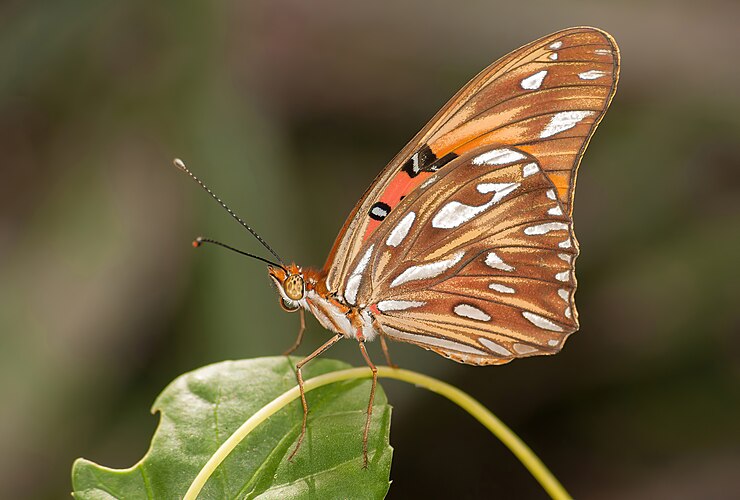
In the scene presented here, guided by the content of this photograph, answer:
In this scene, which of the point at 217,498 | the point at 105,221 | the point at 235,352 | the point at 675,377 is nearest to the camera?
the point at 217,498

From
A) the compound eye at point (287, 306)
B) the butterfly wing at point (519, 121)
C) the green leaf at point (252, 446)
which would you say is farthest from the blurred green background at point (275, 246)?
the green leaf at point (252, 446)

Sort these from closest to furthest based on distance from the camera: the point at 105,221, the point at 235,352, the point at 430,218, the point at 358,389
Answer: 1. the point at 358,389
2. the point at 430,218
3. the point at 235,352
4. the point at 105,221

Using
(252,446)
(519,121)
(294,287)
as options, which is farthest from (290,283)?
(519,121)

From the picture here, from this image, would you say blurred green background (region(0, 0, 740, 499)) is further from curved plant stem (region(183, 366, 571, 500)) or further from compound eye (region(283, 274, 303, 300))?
curved plant stem (region(183, 366, 571, 500))

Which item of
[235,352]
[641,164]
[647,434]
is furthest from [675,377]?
[235,352]

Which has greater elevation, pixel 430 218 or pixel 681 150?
pixel 430 218

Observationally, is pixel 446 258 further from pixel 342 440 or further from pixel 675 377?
pixel 675 377

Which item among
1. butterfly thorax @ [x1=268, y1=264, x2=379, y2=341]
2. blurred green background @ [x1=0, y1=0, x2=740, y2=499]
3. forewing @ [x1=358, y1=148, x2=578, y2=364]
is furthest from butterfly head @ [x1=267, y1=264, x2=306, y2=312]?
blurred green background @ [x1=0, y1=0, x2=740, y2=499]

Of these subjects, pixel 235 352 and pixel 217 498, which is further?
pixel 235 352
